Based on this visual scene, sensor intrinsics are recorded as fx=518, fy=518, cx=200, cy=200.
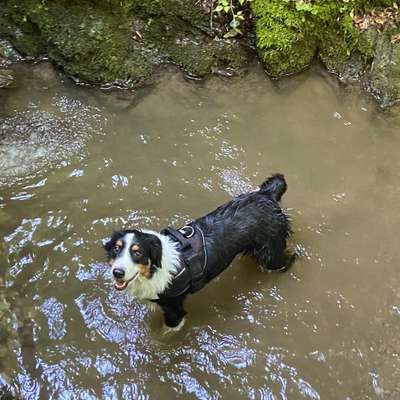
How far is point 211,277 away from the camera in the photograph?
195 inches

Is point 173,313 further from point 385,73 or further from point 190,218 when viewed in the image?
point 385,73

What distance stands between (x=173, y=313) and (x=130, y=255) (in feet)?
3.23

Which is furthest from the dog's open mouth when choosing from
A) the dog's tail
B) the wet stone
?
the wet stone

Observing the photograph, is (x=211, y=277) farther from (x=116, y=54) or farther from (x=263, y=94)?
(x=116, y=54)

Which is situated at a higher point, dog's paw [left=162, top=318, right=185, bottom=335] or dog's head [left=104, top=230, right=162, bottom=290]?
dog's head [left=104, top=230, right=162, bottom=290]

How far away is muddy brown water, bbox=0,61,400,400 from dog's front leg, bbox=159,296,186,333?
15 centimetres

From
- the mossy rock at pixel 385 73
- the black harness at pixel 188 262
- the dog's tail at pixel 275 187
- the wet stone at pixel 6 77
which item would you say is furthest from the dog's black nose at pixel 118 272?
the mossy rock at pixel 385 73

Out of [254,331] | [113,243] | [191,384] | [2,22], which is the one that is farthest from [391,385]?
[2,22]

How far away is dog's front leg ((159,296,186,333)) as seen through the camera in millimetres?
A: 4745

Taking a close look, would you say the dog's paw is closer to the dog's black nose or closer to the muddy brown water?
the muddy brown water

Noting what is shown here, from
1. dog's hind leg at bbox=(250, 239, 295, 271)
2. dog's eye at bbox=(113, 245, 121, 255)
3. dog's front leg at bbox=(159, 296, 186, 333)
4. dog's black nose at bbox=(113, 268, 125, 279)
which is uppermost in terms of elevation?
dog's eye at bbox=(113, 245, 121, 255)

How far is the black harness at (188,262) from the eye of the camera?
4617mm

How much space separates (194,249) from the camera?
4.71 m

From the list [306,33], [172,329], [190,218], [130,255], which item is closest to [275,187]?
[190,218]
